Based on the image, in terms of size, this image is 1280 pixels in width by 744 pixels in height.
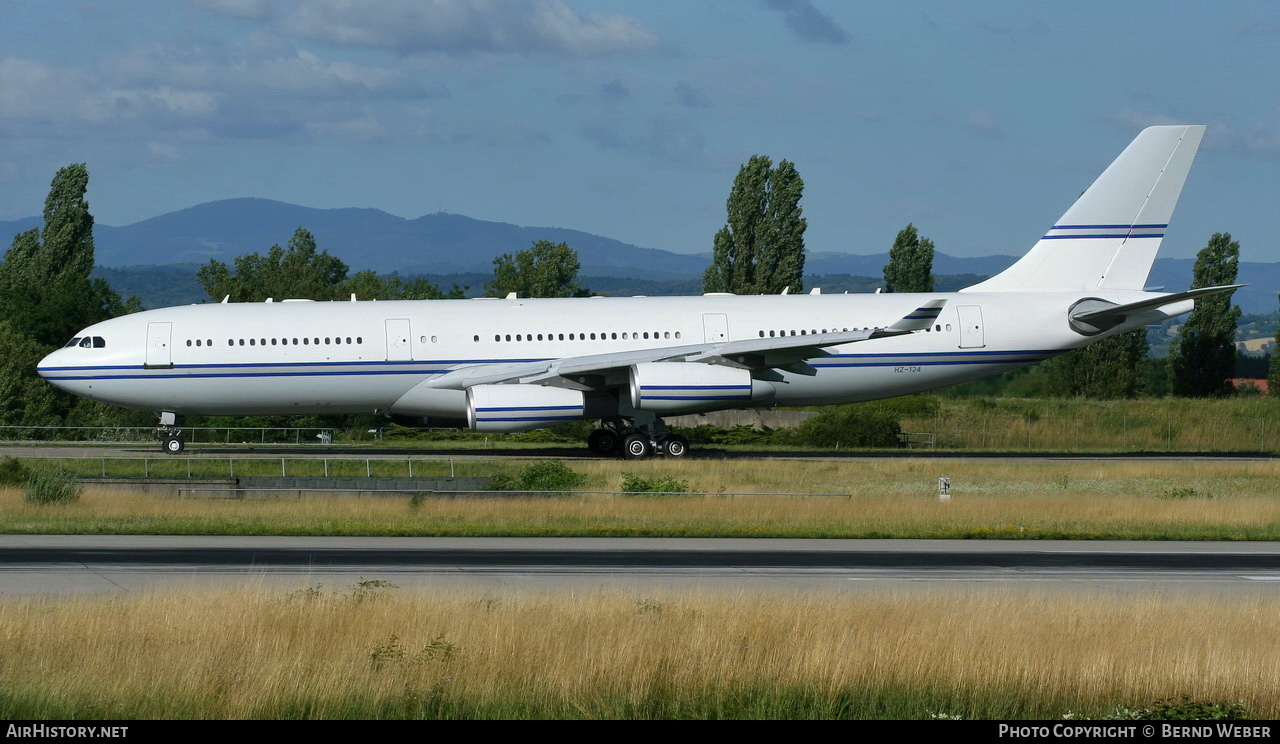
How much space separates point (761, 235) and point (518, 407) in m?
41.1

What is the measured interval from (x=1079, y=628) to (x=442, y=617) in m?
6.86

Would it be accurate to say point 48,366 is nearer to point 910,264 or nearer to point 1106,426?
point 1106,426

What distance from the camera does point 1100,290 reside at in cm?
4103

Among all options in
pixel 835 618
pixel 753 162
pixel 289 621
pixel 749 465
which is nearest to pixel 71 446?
pixel 749 465

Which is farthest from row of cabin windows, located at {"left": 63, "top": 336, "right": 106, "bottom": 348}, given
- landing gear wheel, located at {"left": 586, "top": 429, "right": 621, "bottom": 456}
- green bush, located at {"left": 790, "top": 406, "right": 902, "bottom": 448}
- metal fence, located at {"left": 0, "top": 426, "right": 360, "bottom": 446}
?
green bush, located at {"left": 790, "top": 406, "right": 902, "bottom": 448}

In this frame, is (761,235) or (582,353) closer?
(582,353)

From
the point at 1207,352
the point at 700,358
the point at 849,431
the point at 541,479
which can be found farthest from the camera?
Answer: the point at 1207,352

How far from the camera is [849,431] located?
49.0 meters

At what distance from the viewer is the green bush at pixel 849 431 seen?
48.8m

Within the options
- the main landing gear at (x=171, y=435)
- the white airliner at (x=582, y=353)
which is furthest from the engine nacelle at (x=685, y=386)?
the main landing gear at (x=171, y=435)

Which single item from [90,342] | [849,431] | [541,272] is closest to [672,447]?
[849,431]

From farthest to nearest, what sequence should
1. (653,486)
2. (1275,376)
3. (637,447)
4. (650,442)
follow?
(1275,376), (650,442), (637,447), (653,486)

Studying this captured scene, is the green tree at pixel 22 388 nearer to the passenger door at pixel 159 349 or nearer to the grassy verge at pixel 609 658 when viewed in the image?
the passenger door at pixel 159 349

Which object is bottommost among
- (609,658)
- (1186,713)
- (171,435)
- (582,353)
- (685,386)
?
(1186,713)
